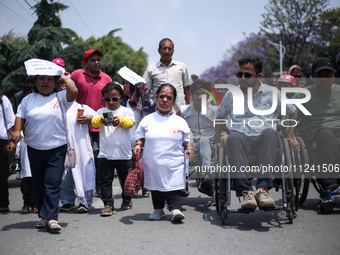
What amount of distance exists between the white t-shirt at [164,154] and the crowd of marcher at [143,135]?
12 mm

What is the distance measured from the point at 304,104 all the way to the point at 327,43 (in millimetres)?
27212

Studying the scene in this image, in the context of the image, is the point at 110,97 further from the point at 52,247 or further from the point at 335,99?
the point at 335,99

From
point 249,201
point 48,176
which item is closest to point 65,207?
point 48,176

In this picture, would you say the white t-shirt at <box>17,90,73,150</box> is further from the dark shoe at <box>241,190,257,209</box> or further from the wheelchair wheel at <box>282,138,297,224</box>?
the wheelchair wheel at <box>282,138,297,224</box>

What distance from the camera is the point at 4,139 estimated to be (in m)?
5.49

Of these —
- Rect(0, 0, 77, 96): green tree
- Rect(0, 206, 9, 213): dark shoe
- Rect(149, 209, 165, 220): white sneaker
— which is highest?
Rect(0, 0, 77, 96): green tree

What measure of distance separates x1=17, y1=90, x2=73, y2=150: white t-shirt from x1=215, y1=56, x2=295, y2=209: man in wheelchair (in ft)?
6.18

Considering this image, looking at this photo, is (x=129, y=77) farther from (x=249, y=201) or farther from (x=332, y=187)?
(x=332, y=187)

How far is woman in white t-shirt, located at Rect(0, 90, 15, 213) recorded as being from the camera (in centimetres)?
533

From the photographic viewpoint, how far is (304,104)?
18.1 ft

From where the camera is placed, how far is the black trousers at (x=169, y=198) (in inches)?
185

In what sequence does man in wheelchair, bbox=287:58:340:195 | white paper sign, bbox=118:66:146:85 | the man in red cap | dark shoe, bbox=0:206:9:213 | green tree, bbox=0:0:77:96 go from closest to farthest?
man in wheelchair, bbox=287:58:340:195 → dark shoe, bbox=0:206:9:213 → the man in red cap → white paper sign, bbox=118:66:146:85 → green tree, bbox=0:0:77:96

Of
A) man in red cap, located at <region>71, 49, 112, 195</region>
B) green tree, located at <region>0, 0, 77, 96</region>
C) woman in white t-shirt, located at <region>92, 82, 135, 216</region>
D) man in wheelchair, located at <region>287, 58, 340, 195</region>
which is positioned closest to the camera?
man in wheelchair, located at <region>287, 58, 340, 195</region>

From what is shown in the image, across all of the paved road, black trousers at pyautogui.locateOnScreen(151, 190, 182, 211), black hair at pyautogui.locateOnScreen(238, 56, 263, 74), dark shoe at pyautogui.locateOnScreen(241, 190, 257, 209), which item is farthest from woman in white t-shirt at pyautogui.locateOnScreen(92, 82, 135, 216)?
dark shoe at pyautogui.locateOnScreen(241, 190, 257, 209)
